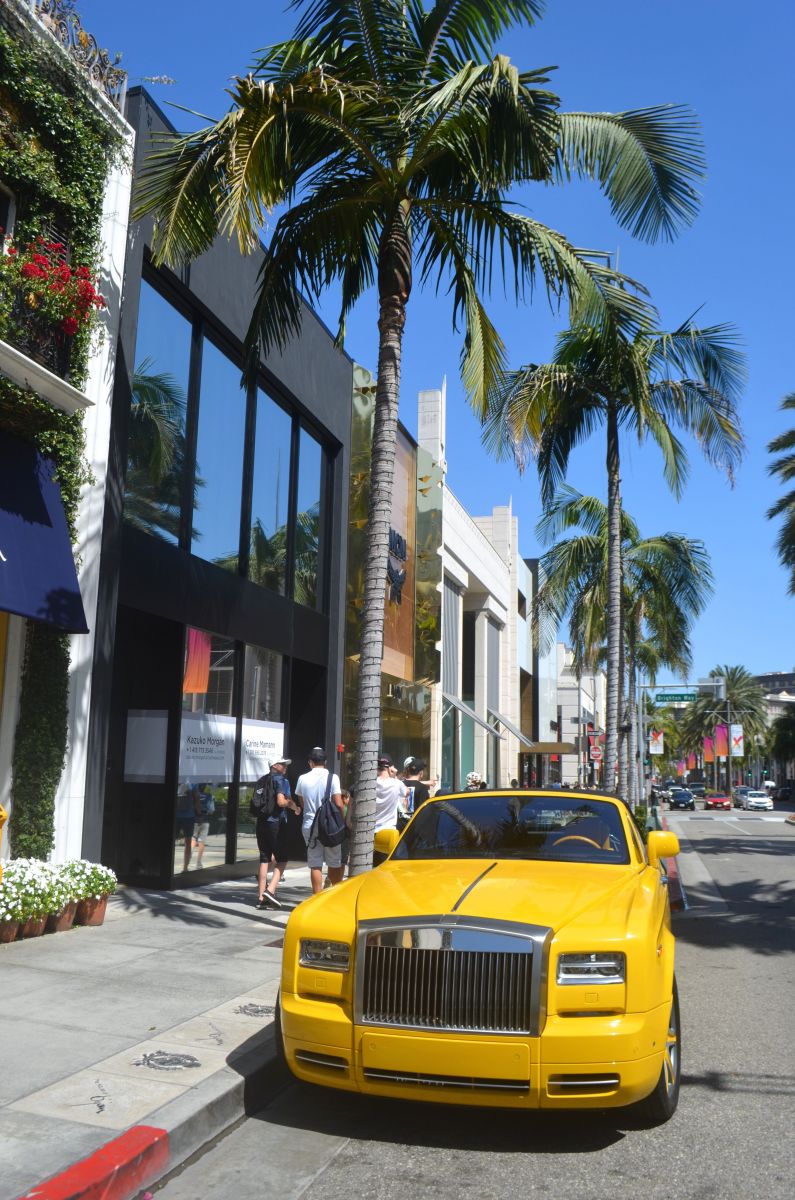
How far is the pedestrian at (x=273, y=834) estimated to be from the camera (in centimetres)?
1110

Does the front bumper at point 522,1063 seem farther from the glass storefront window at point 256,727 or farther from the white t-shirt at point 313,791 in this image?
the glass storefront window at point 256,727

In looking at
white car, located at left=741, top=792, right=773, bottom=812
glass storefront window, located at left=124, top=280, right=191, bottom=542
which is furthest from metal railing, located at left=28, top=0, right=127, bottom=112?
white car, located at left=741, top=792, right=773, bottom=812

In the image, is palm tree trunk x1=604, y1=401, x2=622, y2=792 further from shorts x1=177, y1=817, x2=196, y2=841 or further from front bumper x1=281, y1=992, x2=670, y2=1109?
front bumper x1=281, y1=992, x2=670, y2=1109

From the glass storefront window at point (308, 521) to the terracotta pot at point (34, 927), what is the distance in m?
8.95

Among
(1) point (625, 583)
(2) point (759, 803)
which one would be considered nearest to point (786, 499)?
(1) point (625, 583)

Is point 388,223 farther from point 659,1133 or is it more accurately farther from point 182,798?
point 659,1133

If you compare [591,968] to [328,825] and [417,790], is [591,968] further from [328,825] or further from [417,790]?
[417,790]

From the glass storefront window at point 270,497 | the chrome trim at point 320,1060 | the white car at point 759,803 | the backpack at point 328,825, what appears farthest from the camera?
the white car at point 759,803

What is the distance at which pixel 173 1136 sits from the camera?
4.45 meters

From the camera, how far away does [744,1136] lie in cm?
476

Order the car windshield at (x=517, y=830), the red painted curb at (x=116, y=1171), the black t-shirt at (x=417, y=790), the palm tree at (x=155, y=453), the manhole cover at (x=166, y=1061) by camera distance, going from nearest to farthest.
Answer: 1. the red painted curb at (x=116, y=1171)
2. the manhole cover at (x=166, y=1061)
3. the car windshield at (x=517, y=830)
4. the palm tree at (x=155, y=453)
5. the black t-shirt at (x=417, y=790)

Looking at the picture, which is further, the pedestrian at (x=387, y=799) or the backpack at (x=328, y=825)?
the pedestrian at (x=387, y=799)

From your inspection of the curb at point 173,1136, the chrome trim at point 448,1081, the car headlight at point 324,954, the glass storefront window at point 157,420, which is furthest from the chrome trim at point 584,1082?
the glass storefront window at point 157,420

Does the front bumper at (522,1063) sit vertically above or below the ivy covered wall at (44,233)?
below
